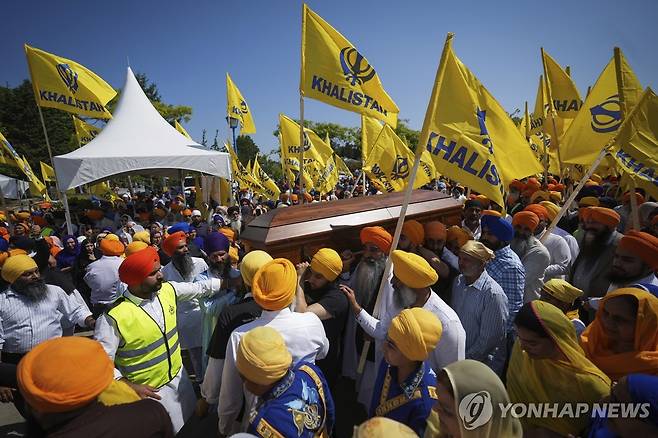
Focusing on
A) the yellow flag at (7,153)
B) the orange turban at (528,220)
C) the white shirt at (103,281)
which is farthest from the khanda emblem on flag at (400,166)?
the yellow flag at (7,153)

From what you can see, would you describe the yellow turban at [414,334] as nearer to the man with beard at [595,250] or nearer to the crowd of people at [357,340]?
the crowd of people at [357,340]

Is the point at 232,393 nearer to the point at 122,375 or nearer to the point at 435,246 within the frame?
the point at 122,375

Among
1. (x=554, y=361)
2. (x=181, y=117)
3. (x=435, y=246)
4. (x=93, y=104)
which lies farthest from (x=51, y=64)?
(x=181, y=117)

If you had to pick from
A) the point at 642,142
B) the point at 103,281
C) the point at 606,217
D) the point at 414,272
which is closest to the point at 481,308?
the point at 414,272

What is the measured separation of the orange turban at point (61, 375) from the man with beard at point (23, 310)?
6.77 ft

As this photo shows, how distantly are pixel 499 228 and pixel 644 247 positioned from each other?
961mm

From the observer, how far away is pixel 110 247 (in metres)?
4.01

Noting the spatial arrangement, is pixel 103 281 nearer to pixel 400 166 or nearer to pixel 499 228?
pixel 499 228

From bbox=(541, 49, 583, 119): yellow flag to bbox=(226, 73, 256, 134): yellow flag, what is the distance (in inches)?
307

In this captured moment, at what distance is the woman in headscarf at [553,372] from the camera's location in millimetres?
1580

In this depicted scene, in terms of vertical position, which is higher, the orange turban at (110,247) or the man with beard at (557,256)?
the man with beard at (557,256)

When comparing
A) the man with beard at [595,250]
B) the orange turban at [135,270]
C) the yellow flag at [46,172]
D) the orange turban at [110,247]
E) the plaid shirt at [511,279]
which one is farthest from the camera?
the yellow flag at [46,172]

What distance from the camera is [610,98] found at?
4.19 meters

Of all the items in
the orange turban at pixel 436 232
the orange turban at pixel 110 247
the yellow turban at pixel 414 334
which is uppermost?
the yellow turban at pixel 414 334
